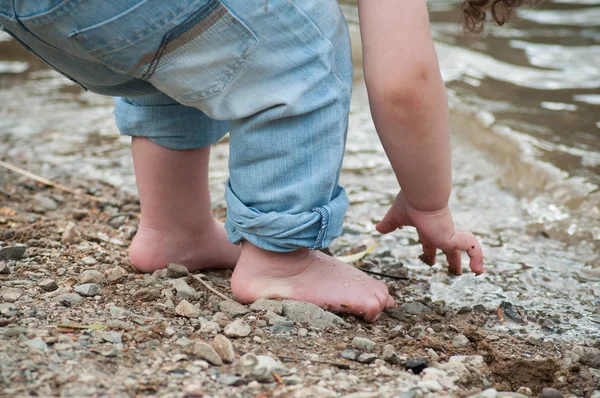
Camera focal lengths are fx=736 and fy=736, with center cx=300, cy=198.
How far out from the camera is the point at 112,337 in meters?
1.37

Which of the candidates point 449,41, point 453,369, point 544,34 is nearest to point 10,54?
point 449,41

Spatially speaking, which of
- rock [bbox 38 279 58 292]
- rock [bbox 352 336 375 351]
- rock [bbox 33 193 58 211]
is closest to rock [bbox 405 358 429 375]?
rock [bbox 352 336 375 351]

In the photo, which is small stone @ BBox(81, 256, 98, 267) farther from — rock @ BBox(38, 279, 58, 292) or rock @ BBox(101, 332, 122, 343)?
rock @ BBox(101, 332, 122, 343)

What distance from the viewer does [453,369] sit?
143 centimetres

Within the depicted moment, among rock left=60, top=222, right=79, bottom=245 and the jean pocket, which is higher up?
the jean pocket

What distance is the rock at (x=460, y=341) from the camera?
5.40 feet

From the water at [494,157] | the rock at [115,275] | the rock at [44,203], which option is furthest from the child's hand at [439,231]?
the rock at [44,203]

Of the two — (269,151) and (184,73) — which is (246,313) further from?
(184,73)

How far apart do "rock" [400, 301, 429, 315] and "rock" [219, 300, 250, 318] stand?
45 centimetres

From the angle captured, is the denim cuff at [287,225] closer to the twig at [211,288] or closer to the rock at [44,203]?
the twig at [211,288]

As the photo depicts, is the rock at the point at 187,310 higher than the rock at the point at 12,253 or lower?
lower

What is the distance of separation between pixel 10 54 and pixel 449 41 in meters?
3.28

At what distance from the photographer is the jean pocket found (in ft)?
4.59

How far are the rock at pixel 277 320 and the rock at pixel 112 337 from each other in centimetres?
34
